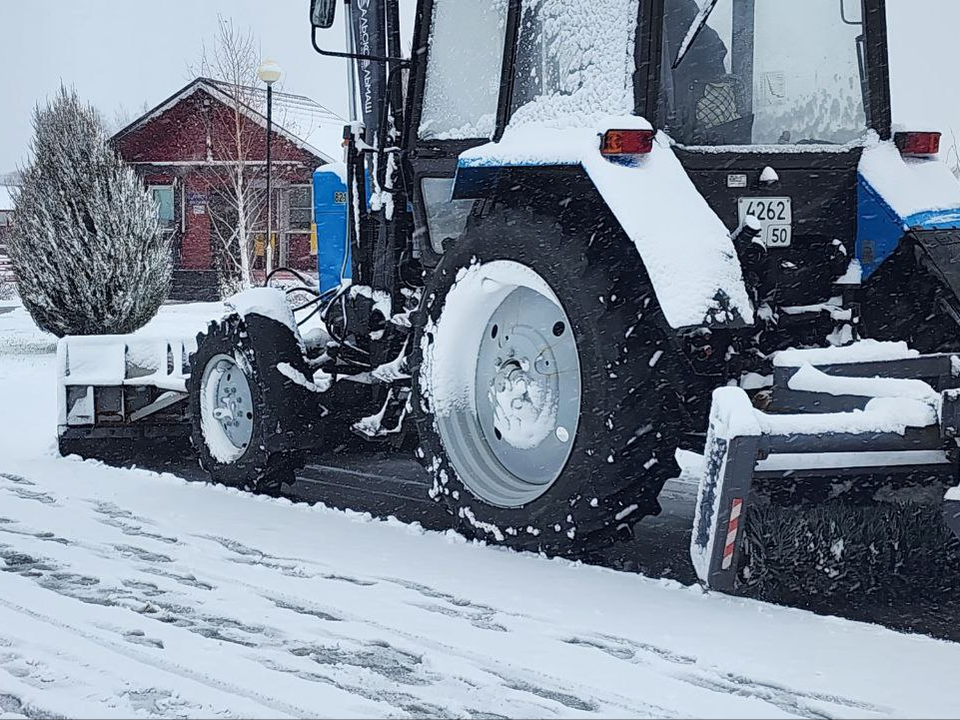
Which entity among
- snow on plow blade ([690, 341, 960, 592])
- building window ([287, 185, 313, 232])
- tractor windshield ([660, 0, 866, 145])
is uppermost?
building window ([287, 185, 313, 232])

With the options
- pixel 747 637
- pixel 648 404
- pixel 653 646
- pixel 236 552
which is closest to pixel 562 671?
pixel 653 646

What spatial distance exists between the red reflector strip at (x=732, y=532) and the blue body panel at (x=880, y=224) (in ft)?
4.75

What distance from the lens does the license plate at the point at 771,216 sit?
4.77 metres

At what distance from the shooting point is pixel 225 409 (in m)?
6.47

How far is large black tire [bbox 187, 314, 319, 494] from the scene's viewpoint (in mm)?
6000

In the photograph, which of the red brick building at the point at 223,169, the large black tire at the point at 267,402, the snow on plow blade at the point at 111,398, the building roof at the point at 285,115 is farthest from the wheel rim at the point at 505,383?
the building roof at the point at 285,115

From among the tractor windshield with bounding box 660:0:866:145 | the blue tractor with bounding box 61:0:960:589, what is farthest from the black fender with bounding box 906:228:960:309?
the tractor windshield with bounding box 660:0:866:145

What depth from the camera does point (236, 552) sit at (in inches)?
195

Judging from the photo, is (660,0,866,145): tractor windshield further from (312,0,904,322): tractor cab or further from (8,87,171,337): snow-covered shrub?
(8,87,171,337): snow-covered shrub

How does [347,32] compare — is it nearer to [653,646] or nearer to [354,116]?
[354,116]

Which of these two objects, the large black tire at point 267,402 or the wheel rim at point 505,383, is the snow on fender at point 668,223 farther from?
the large black tire at point 267,402

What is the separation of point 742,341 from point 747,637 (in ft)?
3.93

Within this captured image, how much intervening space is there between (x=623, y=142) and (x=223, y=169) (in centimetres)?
2629

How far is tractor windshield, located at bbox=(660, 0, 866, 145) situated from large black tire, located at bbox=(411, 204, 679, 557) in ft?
2.02
